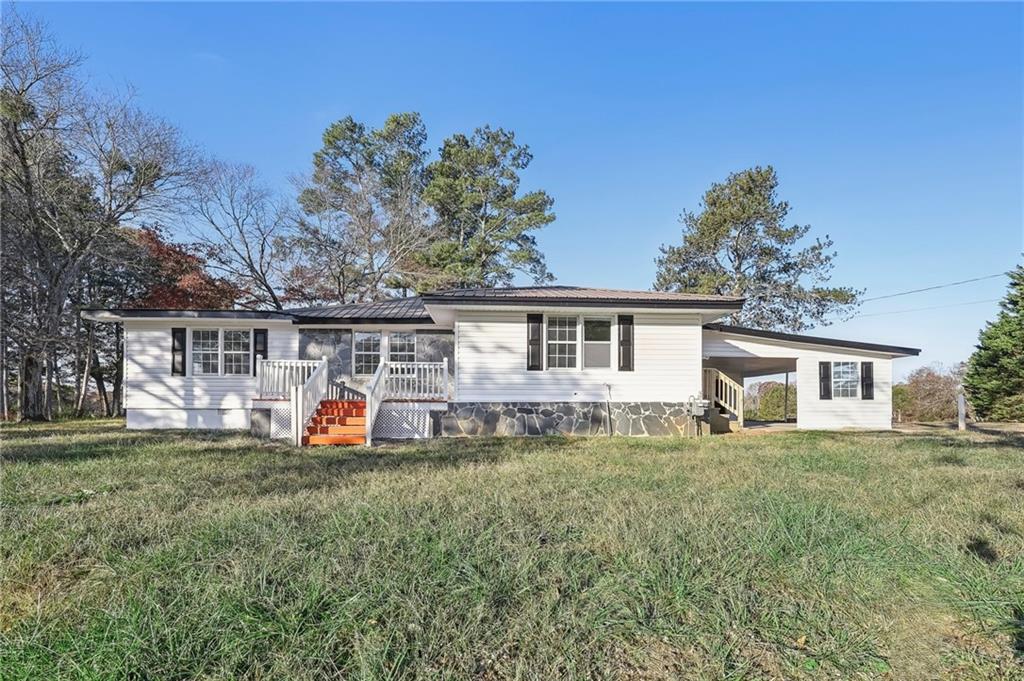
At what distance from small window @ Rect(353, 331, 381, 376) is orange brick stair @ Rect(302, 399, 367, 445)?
7.68ft

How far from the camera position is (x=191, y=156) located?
1806 cm

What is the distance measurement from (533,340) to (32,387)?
1651 centimetres

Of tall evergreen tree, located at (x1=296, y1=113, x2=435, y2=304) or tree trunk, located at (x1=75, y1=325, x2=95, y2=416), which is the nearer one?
tree trunk, located at (x1=75, y1=325, x2=95, y2=416)

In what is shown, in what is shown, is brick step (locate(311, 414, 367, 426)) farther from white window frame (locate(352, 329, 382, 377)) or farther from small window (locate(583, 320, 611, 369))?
small window (locate(583, 320, 611, 369))

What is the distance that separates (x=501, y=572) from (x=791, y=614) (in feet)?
5.38

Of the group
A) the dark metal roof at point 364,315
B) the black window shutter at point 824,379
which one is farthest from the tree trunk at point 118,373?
the black window shutter at point 824,379

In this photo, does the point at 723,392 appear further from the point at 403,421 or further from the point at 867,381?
the point at 403,421

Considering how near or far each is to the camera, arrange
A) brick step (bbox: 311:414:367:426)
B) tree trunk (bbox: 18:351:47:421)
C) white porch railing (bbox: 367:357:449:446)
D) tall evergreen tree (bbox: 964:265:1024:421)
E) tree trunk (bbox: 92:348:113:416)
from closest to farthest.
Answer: brick step (bbox: 311:414:367:426), white porch railing (bbox: 367:357:449:446), tree trunk (bbox: 18:351:47:421), tall evergreen tree (bbox: 964:265:1024:421), tree trunk (bbox: 92:348:113:416)

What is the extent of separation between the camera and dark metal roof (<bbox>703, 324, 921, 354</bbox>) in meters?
14.4

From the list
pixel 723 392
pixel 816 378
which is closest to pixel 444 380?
pixel 723 392

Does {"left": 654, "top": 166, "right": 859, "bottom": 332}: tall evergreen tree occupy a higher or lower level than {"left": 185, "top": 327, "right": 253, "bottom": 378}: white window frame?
higher

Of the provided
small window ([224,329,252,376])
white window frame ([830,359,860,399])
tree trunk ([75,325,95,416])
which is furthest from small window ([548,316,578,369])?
tree trunk ([75,325,95,416])

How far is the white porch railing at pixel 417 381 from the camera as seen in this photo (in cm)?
1232

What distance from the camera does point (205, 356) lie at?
46.2ft
